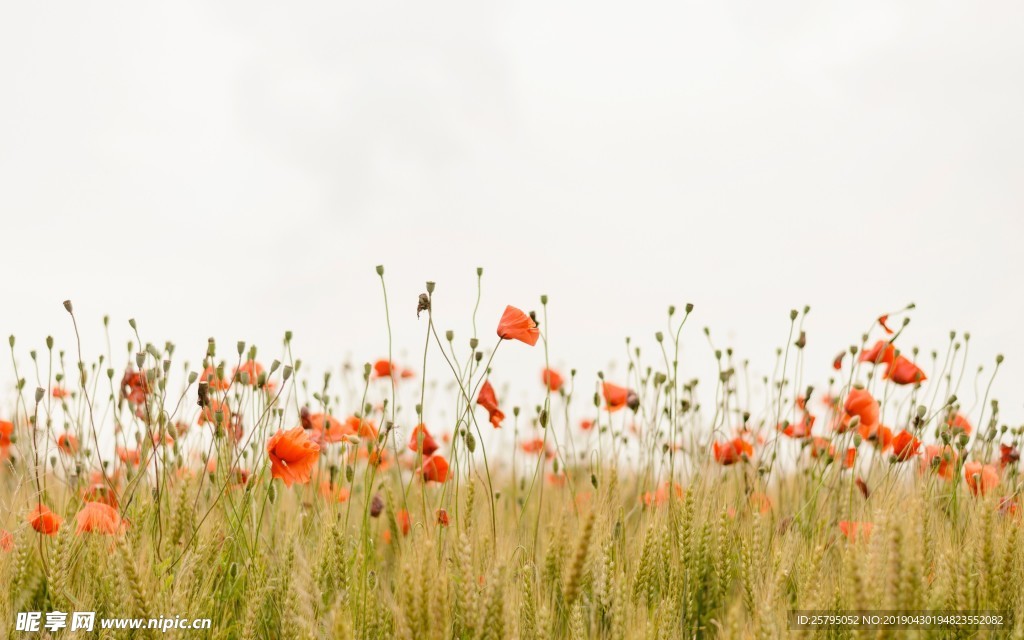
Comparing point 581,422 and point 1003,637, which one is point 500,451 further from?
point 1003,637

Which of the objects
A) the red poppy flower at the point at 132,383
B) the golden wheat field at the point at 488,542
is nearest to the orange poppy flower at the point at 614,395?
the golden wheat field at the point at 488,542

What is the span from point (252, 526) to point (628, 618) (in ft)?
4.59

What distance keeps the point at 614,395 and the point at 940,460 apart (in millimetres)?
1275

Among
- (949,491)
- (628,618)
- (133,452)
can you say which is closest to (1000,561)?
(628,618)

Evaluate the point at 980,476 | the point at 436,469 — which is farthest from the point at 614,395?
the point at 980,476

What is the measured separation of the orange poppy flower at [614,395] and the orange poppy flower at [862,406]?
880mm

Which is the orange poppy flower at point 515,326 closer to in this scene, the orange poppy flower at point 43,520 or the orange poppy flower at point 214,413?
the orange poppy flower at point 214,413

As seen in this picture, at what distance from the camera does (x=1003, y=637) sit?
2.37 metres

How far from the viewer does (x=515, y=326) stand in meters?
2.83

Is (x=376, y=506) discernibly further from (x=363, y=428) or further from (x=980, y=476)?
(x=980, y=476)

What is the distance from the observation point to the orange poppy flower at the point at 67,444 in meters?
3.42

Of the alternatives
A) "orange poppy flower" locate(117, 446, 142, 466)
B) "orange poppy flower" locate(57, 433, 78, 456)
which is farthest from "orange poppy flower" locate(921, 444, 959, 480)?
"orange poppy flower" locate(57, 433, 78, 456)

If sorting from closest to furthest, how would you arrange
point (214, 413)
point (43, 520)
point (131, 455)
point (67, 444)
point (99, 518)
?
point (99, 518), point (43, 520), point (214, 413), point (67, 444), point (131, 455)

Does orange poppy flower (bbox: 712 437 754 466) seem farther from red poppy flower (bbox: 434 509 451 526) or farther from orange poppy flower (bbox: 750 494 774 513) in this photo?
red poppy flower (bbox: 434 509 451 526)
